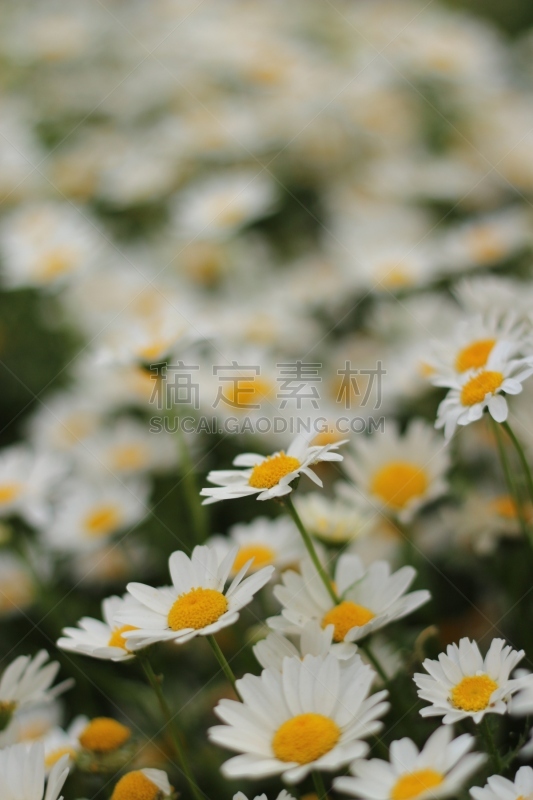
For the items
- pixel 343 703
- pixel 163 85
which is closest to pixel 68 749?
pixel 343 703

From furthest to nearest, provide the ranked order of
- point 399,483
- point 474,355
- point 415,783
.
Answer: point 399,483
point 474,355
point 415,783

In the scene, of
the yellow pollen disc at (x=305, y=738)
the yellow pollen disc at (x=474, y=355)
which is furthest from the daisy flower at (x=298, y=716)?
the yellow pollen disc at (x=474, y=355)

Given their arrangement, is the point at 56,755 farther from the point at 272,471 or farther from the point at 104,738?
the point at 272,471

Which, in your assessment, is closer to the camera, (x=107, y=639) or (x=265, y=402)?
(x=107, y=639)

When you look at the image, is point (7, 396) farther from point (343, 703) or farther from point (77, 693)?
point (343, 703)

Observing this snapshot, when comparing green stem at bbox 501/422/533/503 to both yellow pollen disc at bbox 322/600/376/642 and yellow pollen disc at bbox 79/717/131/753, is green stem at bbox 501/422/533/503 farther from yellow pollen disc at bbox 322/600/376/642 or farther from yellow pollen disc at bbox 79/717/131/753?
yellow pollen disc at bbox 79/717/131/753

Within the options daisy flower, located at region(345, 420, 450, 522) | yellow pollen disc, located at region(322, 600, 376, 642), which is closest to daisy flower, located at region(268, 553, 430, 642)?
yellow pollen disc, located at region(322, 600, 376, 642)

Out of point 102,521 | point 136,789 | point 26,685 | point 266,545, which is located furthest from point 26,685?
point 102,521
